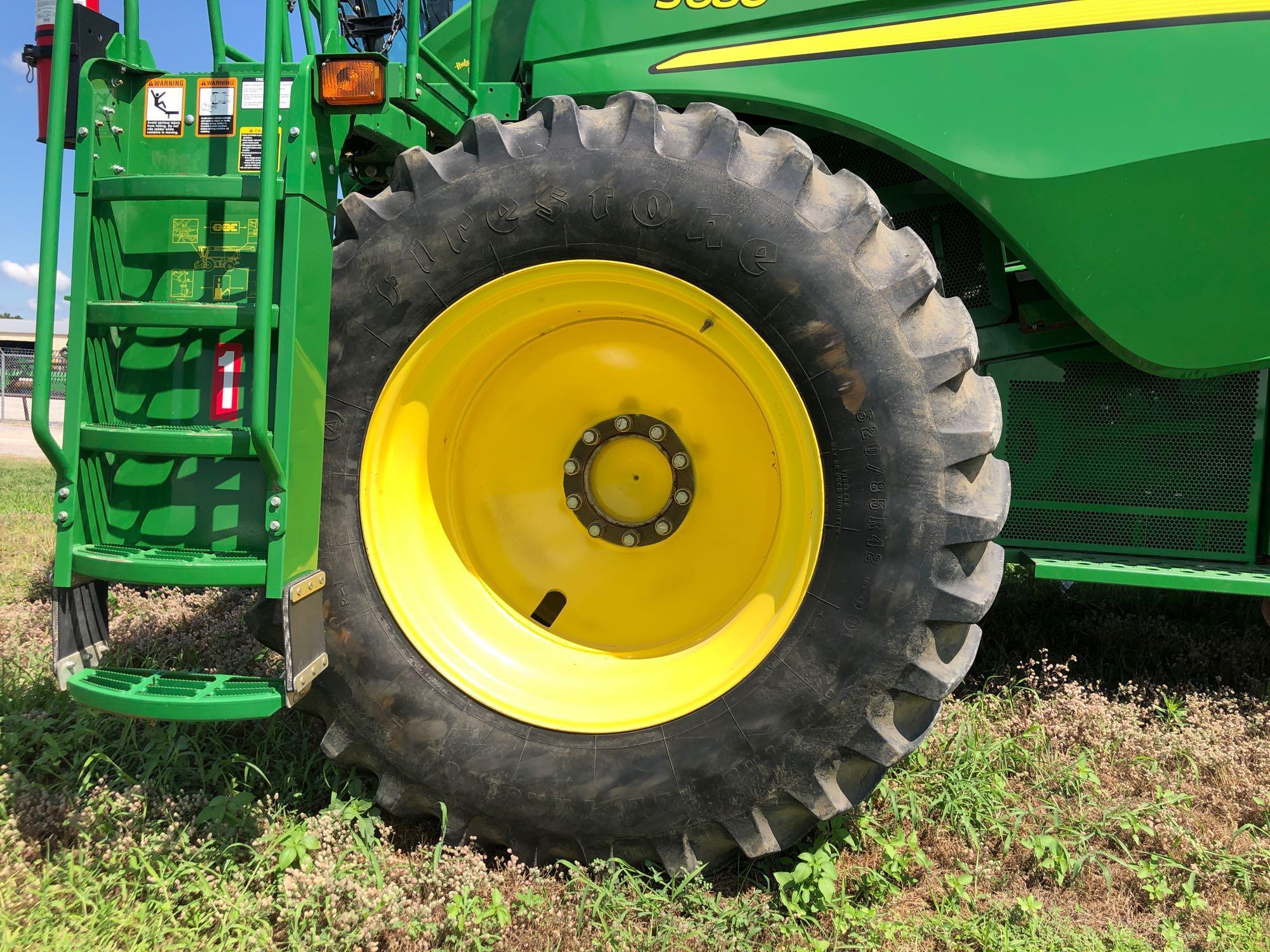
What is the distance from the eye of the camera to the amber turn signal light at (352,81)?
1981 mm

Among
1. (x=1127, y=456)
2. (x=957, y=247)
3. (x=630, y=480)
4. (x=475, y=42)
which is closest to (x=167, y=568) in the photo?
(x=630, y=480)

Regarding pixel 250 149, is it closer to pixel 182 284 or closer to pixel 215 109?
pixel 215 109

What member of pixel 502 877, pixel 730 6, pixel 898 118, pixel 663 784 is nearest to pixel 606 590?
pixel 663 784

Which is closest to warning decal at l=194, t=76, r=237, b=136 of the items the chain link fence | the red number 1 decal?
the red number 1 decal

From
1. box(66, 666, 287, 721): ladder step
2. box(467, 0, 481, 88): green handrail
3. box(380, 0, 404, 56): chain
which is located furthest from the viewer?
box(380, 0, 404, 56): chain

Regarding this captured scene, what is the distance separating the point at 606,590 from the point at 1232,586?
1.72 metres

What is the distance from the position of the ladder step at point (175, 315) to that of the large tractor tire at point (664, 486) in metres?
0.24

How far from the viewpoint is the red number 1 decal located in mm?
2113

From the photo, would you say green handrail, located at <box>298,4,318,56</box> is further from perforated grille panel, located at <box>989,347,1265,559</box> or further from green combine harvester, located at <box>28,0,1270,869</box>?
perforated grille panel, located at <box>989,347,1265,559</box>

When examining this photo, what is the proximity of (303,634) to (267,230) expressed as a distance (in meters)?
0.91

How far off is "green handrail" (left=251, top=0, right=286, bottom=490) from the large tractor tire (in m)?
0.29

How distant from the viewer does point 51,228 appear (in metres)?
1.83

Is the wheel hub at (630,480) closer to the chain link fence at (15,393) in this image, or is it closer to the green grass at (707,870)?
the green grass at (707,870)

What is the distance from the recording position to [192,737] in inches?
98.7
